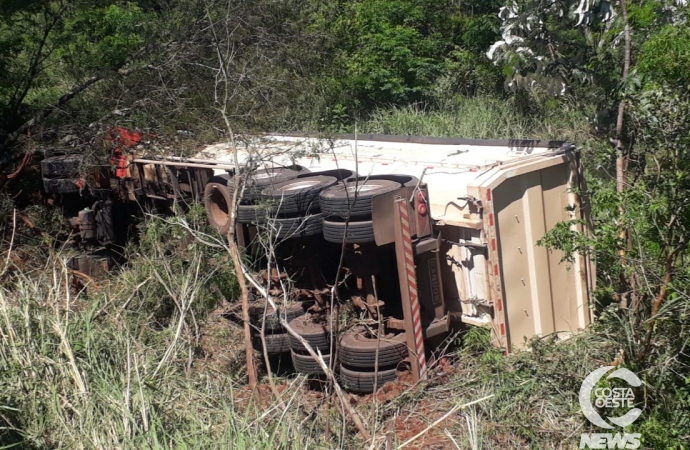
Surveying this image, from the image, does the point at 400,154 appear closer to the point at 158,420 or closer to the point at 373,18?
the point at 158,420

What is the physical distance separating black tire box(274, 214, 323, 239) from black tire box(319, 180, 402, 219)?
19 centimetres

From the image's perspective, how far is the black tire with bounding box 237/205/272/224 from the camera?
645 cm

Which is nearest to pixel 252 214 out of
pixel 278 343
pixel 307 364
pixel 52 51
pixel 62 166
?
pixel 278 343

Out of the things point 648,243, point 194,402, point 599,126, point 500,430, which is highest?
point 599,126

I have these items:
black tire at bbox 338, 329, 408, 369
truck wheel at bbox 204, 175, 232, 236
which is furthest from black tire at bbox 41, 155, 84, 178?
black tire at bbox 338, 329, 408, 369

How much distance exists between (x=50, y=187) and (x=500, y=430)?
6.22 meters

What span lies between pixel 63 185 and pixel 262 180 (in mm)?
3214

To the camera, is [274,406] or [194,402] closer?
[274,406]

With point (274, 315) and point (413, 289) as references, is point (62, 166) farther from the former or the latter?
point (413, 289)

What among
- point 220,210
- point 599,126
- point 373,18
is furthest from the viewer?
point 373,18

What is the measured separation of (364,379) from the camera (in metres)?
6.18

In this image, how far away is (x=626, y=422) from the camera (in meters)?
4.93

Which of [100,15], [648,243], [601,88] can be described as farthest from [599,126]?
[100,15]

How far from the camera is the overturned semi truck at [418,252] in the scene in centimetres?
605
